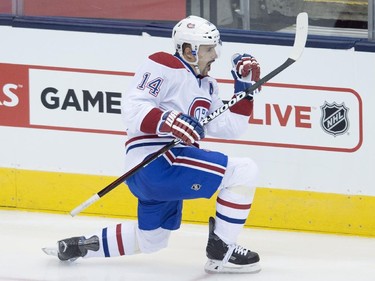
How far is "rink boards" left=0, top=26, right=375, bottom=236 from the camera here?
17.1ft

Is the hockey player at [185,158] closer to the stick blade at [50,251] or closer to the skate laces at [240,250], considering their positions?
the skate laces at [240,250]

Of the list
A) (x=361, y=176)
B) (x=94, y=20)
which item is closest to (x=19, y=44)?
(x=94, y=20)

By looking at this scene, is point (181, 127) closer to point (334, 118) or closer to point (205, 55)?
point (205, 55)

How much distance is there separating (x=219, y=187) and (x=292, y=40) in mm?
896

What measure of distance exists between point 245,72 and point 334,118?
0.78 metres

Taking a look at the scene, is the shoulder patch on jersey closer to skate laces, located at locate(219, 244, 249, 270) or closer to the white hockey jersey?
the white hockey jersey

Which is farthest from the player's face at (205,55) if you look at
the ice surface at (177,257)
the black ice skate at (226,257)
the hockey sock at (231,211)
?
the ice surface at (177,257)

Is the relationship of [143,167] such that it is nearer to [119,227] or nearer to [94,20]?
[119,227]

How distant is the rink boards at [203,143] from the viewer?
205 inches

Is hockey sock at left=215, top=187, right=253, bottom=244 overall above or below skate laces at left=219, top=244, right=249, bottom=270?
above

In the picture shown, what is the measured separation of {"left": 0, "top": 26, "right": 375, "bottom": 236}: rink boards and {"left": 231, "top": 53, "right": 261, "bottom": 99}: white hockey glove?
671 millimetres

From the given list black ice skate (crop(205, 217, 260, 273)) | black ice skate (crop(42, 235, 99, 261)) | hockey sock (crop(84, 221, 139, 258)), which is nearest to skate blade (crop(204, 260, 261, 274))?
black ice skate (crop(205, 217, 260, 273))

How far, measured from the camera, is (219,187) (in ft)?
15.0

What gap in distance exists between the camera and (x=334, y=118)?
17.1ft
